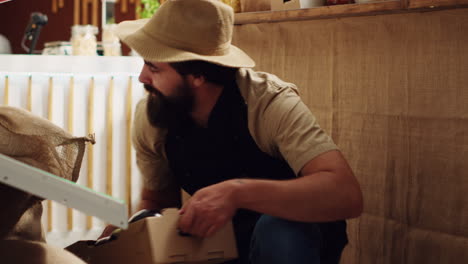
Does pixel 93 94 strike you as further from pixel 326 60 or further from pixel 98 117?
pixel 326 60

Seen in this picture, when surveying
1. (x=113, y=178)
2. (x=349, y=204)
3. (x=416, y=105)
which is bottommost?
(x=113, y=178)

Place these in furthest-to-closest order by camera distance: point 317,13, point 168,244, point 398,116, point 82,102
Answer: point 82,102
point 317,13
point 398,116
point 168,244

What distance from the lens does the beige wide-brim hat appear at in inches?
55.9

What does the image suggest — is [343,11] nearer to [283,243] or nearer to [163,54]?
[163,54]

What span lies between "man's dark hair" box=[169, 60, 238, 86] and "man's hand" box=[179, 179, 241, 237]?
42 cm

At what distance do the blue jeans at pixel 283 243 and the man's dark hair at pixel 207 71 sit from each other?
40 centimetres

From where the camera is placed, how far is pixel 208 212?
112cm

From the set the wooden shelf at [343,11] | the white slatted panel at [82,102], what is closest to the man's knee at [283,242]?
the wooden shelf at [343,11]

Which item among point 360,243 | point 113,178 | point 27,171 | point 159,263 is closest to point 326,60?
point 360,243

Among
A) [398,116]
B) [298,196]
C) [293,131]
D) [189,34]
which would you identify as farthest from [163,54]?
[398,116]

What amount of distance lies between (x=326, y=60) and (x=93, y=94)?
1416mm

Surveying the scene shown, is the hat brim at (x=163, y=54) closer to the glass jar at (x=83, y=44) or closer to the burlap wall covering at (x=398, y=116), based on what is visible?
the burlap wall covering at (x=398, y=116)

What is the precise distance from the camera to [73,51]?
2875 millimetres

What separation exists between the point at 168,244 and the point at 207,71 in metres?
0.53
